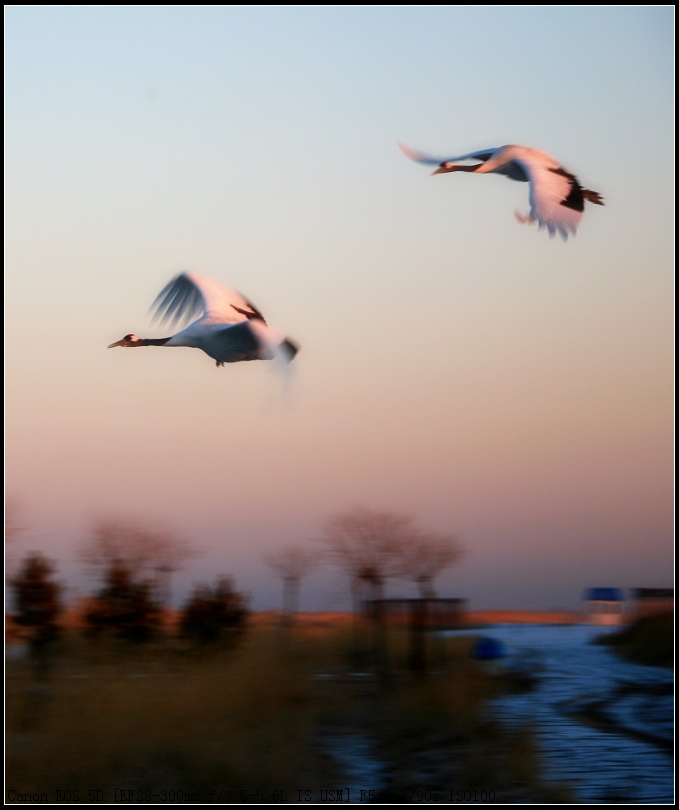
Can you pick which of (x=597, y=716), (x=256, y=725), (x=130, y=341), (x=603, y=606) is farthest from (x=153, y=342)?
(x=603, y=606)

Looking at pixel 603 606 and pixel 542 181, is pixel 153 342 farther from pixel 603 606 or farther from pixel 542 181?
pixel 603 606

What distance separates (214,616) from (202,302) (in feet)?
22.5

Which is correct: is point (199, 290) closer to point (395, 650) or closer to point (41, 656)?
point (41, 656)

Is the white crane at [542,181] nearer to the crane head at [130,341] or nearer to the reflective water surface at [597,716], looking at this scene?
the crane head at [130,341]

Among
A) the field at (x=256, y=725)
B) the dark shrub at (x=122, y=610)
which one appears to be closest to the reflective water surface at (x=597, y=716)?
the field at (x=256, y=725)

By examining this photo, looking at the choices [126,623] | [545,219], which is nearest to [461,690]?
[126,623]

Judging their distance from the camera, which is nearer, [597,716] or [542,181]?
[542,181]

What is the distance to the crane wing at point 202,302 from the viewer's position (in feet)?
42.0

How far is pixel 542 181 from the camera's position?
11.7m

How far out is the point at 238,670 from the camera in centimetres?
1603

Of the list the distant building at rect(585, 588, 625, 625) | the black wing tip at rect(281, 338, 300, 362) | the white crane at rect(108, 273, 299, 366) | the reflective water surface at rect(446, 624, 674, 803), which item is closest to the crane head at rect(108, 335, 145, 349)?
the white crane at rect(108, 273, 299, 366)

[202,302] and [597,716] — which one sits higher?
[202,302]

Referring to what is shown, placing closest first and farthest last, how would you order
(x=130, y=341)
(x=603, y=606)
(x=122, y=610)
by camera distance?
(x=130, y=341) < (x=122, y=610) < (x=603, y=606)

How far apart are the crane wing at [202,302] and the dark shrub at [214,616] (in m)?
6.10
